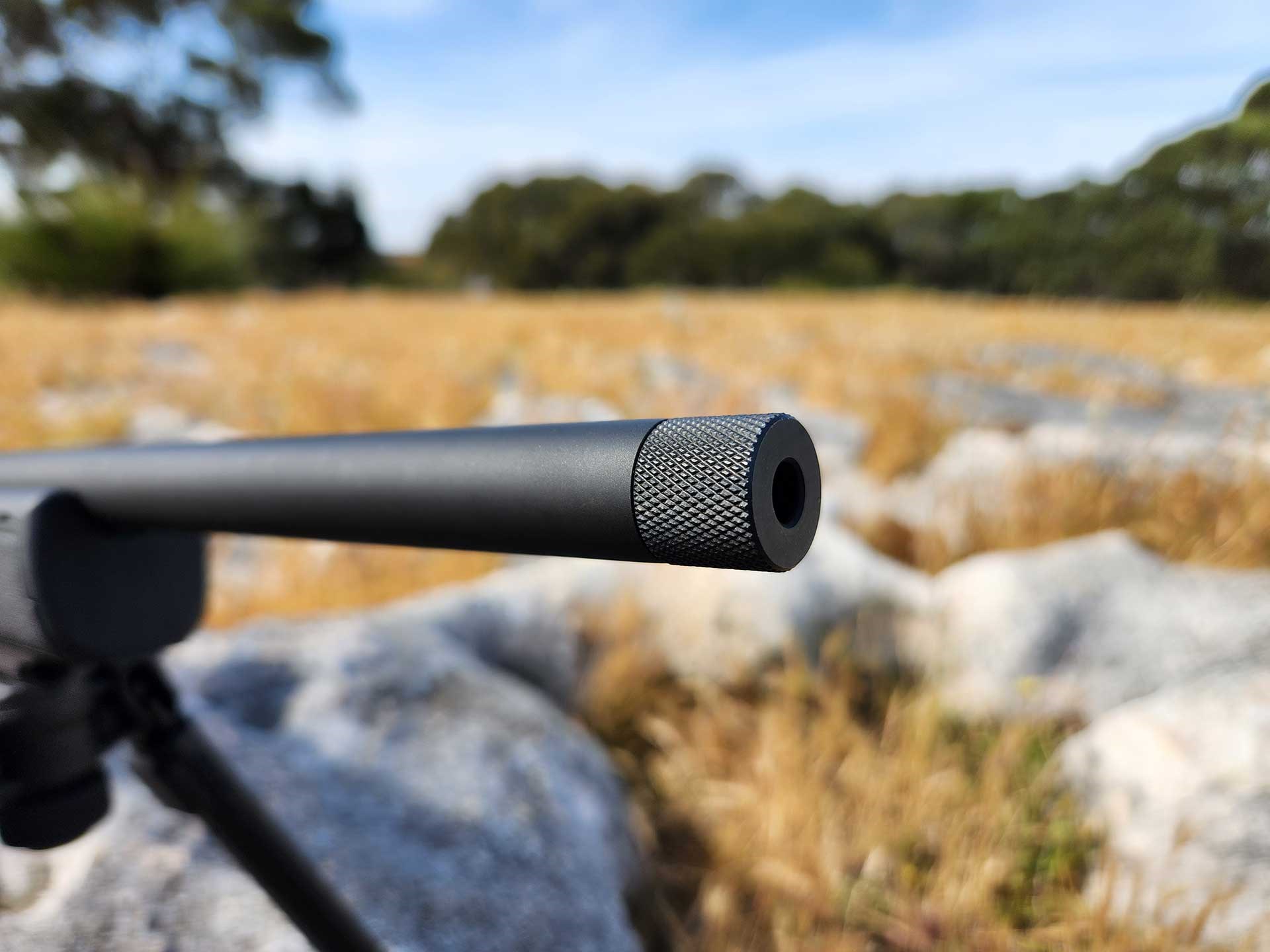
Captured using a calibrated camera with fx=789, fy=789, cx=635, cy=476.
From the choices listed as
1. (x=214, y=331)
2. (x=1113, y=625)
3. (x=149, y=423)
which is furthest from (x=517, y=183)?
(x=1113, y=625)

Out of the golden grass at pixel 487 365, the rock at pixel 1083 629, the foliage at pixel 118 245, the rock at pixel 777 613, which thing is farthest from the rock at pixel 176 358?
the foliage at pixel 118 245

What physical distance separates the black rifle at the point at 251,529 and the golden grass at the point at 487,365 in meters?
1.26

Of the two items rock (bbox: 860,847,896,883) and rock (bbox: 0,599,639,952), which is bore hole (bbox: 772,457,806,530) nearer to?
rock (bbox: 0,599,639,952)

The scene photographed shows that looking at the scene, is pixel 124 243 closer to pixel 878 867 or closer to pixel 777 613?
pixel 777 613

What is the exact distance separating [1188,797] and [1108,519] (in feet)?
3.19

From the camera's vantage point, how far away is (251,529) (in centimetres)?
67

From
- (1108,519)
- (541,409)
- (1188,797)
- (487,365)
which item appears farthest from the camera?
(487,365)

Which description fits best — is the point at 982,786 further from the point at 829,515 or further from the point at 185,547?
the point at 185,547

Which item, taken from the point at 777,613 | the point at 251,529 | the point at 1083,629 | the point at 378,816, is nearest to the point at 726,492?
the point at 251,529

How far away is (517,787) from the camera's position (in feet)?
4.31

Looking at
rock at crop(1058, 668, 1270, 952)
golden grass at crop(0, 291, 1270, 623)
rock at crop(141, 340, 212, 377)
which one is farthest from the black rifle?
rock at crop(141, 340, 212, 377)

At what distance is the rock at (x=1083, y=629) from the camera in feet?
5.40

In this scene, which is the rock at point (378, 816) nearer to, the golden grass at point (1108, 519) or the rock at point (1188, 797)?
the rock at point (1188, 797)

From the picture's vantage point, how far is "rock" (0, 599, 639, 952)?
3.21 feet
